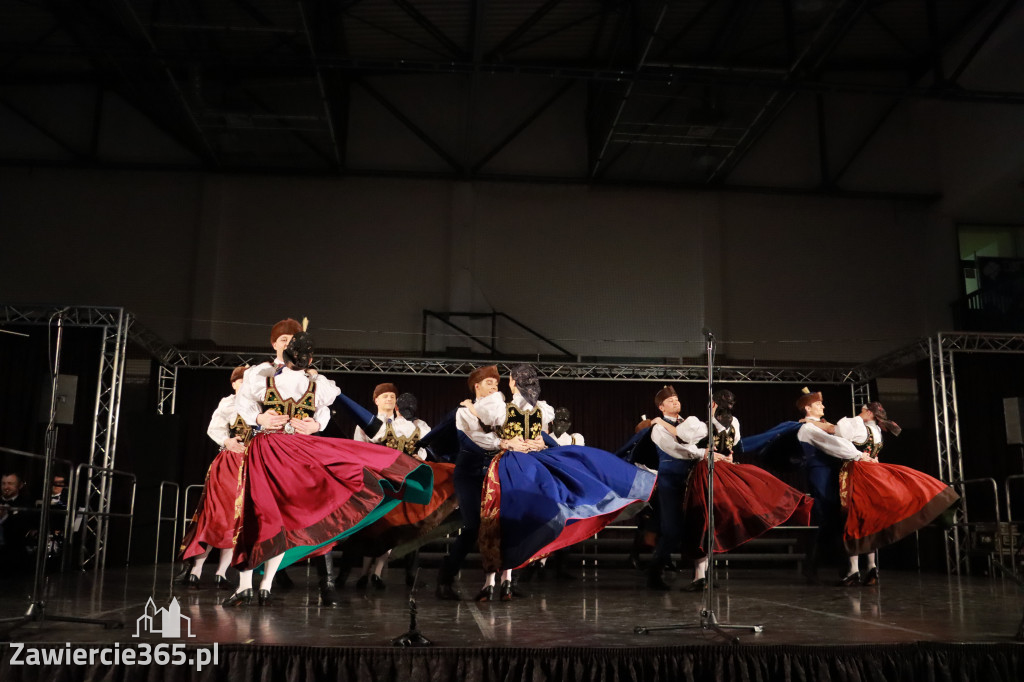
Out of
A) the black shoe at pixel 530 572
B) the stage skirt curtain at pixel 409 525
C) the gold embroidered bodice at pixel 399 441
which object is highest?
the gold embroidered bodice at pixel 399 441

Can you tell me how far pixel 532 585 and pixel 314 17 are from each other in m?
7.91

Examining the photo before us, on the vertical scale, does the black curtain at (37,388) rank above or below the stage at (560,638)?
above

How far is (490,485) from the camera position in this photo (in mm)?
5180

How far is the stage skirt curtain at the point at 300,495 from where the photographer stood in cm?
446

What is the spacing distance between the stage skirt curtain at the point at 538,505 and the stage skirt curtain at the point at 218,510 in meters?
2.13

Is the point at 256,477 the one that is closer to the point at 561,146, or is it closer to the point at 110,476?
the point at 110,476

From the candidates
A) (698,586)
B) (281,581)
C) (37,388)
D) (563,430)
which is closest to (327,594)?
(281,581)

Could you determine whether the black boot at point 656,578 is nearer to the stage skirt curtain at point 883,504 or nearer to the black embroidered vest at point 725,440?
the black embroidered vest at point 725,440

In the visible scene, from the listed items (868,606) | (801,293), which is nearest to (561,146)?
(801,293)

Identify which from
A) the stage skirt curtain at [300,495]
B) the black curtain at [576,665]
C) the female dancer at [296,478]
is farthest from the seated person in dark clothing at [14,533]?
the black curtain at [576,665]

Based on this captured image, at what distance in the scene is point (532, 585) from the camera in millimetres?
7332

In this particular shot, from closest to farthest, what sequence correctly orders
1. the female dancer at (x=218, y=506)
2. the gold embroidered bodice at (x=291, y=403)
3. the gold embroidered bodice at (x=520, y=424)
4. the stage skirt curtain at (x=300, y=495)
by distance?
the stage skirt curtain at (x=300, y=495) → the gold embroidered bodice at (x=291, y=403) → the gold embroidered bodice at (x=520, y=424) → the female dancer at (x=218, y=506)

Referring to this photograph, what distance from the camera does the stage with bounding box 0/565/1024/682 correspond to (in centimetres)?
333

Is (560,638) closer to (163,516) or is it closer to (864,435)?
(864,435)
